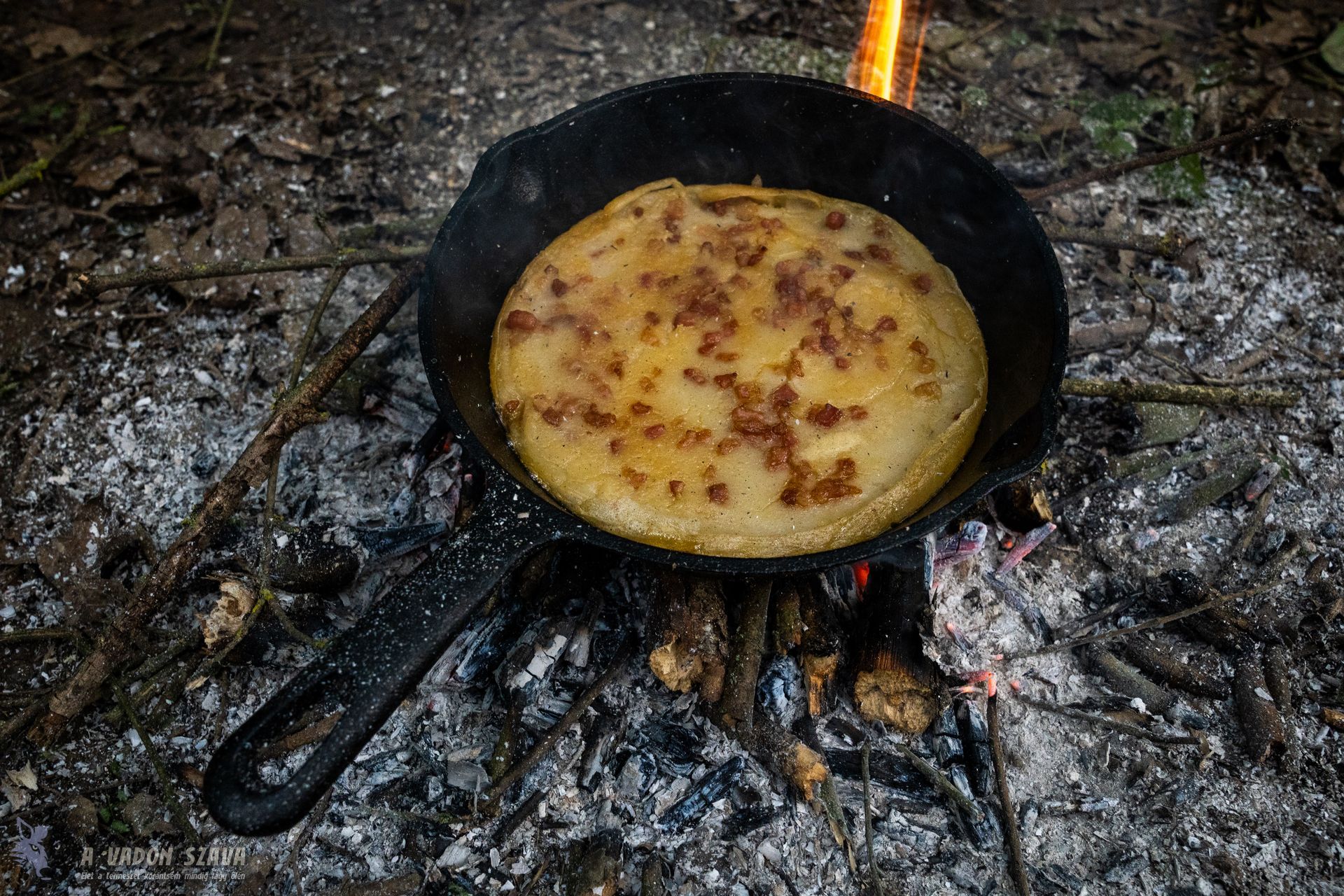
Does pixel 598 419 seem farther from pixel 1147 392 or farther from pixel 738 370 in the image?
pixel 1147 392

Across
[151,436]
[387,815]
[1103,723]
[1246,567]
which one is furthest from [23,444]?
[1246,567]

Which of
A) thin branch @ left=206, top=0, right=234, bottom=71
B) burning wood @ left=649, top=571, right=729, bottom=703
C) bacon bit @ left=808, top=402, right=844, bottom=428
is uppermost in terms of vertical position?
thin branch @ left=206, top=0, right=234, bottom=71

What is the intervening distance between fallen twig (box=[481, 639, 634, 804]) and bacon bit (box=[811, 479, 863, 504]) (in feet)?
2.96

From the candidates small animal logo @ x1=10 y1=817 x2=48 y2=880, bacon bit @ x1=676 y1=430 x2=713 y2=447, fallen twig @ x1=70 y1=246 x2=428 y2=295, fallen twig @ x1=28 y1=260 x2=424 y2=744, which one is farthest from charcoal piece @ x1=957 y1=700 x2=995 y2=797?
small animal logo @ x1=10 y1=817 x2=48 y2=880

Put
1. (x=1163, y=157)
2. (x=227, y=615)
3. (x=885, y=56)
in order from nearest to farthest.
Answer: (x=227, y=615), (x=1163, y=157), (x=885, y=56)

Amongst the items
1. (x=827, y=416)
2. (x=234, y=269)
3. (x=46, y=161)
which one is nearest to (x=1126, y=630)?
(x=827, y=416)

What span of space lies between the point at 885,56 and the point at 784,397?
213cm

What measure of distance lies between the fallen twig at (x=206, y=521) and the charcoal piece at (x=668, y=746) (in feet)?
5.74

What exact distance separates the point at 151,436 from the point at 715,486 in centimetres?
269

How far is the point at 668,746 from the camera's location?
116 inches

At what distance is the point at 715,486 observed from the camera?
3.02 meters

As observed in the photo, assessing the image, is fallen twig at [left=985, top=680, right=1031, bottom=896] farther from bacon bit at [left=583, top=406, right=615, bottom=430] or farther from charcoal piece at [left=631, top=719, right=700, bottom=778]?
bacon bit at [left=583, top=406, right=615, bottom=430]

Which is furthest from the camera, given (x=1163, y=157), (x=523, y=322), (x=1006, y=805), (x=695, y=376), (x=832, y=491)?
(x=1163, y=157)

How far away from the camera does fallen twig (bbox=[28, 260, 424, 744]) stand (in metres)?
2.93
